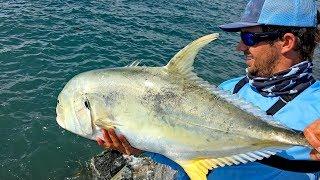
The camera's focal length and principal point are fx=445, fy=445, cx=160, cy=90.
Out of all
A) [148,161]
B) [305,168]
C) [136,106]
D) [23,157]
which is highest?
[136,106]

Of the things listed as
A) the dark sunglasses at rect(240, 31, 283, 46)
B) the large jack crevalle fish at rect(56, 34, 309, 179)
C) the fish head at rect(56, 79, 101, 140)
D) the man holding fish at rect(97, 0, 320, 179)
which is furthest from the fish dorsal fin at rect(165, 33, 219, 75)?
the dark sunglasses at rect(240, 31, 283, 46)

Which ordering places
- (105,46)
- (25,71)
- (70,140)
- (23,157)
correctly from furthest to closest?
1. (105,46)
2. (25,71)
3. (70,140)
4. (23,157)

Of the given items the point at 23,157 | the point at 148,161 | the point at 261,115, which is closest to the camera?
the point at 261,115

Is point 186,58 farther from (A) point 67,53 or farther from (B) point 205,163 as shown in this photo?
(A) point 67,53

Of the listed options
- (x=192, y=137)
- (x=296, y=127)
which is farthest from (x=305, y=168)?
(x=192, y=137)

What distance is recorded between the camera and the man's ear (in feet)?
13.2

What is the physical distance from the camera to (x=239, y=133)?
331cm

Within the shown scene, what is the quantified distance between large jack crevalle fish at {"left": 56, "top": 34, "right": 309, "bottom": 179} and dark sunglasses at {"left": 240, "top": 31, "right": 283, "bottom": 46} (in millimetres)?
906

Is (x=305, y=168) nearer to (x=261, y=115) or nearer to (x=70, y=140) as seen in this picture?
(x=261, y=115)

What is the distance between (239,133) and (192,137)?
0.36 metres

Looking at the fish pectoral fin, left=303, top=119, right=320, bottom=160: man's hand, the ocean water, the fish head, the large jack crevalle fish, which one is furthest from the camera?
the ocean water

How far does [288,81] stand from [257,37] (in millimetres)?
501

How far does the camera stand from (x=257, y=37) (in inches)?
161

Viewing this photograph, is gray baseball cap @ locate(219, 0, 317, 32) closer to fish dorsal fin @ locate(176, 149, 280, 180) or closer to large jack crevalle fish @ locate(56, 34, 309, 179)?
large jack crevalle fish @ locate(56, 34, 309, 179)
